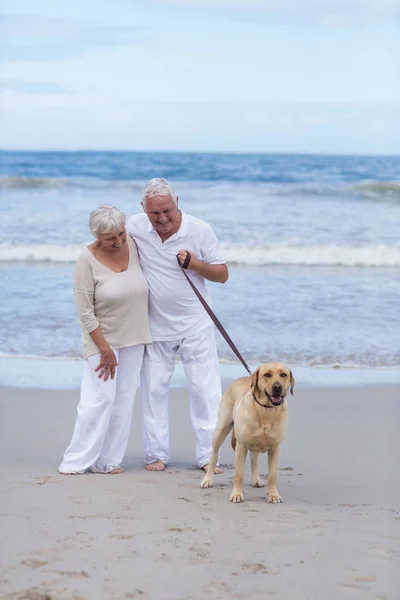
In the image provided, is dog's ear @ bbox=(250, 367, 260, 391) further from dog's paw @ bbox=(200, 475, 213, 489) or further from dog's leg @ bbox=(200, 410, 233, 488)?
dog's paw @ bbox=(200, 475, 213, 489)

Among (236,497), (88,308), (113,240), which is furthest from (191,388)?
(113,240)

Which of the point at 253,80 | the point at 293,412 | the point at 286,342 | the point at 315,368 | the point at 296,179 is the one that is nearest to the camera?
the point at 293,412

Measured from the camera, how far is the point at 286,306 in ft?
35.2

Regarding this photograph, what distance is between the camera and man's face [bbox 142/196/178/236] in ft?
15.9

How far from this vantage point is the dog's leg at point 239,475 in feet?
15.0

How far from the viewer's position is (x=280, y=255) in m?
15.6

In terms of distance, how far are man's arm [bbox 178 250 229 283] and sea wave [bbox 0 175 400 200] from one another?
67.4 ft

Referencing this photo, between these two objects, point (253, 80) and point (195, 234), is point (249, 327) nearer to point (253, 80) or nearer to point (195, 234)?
point (195, 234)

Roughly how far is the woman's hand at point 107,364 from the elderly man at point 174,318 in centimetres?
28

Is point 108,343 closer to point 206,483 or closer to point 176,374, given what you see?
point 206,483

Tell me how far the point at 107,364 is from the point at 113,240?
0.70 metres

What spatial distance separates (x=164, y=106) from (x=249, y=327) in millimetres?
13745

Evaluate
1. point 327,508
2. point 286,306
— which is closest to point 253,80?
point 286,306

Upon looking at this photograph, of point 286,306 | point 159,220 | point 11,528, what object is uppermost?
point 159,220
